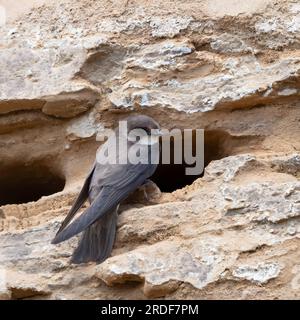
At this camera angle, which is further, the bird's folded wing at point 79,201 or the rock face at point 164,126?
the bird's folded wing at point 79,201

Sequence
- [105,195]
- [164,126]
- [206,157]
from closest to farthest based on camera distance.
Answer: [105,195], [164,126], [206,157]

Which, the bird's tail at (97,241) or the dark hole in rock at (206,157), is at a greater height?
the dark hole in rock at (206,157)

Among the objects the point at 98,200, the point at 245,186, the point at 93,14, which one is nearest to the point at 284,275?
the point at 245,186

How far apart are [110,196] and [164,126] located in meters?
0.49

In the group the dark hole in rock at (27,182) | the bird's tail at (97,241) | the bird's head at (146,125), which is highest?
the bird's head at (146,125)

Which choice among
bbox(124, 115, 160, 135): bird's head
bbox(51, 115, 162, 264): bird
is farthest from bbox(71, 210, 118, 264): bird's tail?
bbox(124, 115, 160, 135): bird's head

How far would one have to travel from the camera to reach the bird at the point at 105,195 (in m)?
3.73

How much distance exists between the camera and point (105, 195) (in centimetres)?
387

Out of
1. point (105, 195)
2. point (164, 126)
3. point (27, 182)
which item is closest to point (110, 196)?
point (105, 195)

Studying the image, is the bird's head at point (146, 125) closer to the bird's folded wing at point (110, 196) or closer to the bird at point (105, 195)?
the bird at point (105, 195)

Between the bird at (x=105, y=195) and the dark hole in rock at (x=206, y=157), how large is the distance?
0.83 ft

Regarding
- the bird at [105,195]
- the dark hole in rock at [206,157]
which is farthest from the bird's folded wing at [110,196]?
the dark hole in rock at [206,157]

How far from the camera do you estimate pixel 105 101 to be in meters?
4.29

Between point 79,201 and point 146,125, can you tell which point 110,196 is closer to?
point 79,201
